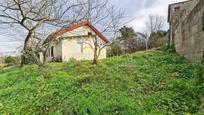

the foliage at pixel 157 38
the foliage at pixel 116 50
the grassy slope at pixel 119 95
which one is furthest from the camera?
the foliage at pixel 157 38

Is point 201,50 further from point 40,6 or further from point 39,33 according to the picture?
point 39,33

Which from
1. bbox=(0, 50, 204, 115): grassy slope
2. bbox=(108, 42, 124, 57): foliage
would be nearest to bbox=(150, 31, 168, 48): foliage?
bbox=(108, 42, 124, 57): foliage

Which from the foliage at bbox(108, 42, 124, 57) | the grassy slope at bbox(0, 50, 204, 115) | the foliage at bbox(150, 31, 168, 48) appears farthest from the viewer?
the foliage at bbox(150, 31, 168, 48)

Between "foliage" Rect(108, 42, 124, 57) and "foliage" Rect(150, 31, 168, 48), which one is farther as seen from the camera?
"foliage" Rect(150, 31, 168, 48)

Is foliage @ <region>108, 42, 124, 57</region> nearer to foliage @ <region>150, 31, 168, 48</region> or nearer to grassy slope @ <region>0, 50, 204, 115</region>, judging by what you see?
foliage @ <region>150, 31, 168, 48</region>

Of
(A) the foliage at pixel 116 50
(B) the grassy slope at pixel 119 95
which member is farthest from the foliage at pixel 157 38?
(B) the grassy slope at pixel 119 95

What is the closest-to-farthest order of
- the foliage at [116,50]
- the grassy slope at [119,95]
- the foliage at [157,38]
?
the grassy slope at [119,95] < the foliage at [116,50] < the foliage at [157,38]

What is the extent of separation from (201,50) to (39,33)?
9841 millimetres

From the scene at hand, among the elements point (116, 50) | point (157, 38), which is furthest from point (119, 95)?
point (157, 38)

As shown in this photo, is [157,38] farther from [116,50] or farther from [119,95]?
[119,95]

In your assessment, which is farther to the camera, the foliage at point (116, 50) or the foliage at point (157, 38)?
the foliage at point (157, 38)

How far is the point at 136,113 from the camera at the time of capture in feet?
18.2

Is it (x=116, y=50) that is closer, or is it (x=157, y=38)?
(x=116, y=50)

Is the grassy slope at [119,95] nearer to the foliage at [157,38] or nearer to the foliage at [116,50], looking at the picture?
the foliage at [116,50]
